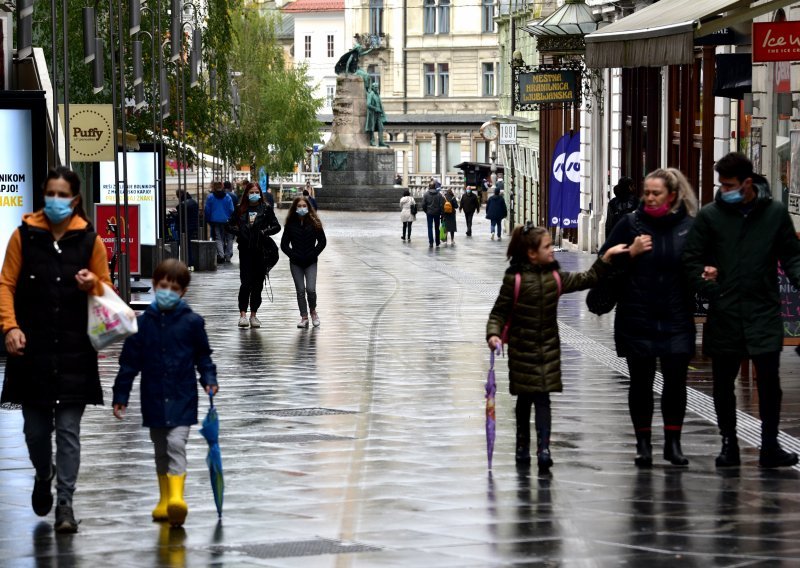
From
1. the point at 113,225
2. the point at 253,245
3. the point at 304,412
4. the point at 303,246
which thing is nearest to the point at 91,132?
the point at 253,245

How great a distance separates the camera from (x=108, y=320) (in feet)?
30.2

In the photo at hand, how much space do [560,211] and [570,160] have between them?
1.22m

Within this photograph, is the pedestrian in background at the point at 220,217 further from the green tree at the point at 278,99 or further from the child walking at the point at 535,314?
the green tree at the point at 278,99

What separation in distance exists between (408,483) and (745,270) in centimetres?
230

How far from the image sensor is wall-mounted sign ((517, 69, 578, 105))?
39.0 m

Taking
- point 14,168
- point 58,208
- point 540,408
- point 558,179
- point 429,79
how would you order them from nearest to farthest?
point 58,208, point 540,408, point 14,168, point 558,179, point 429,79

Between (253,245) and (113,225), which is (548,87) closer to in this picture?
(113,225)

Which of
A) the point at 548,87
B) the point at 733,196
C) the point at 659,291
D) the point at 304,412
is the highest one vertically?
the point at 548,87

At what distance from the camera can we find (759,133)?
24625 mm

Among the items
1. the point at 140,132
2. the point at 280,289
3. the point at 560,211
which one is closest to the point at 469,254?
the point at 560,211

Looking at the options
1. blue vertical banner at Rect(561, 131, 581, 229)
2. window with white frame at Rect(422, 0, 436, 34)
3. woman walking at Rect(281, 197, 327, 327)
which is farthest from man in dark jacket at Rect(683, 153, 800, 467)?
window with white frame at Rect(422, 0, 436, 34)

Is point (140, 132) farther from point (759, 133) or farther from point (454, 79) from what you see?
point (454, 79)

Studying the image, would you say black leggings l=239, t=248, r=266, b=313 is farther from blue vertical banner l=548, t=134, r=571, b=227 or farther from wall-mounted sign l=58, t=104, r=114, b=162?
blue vertical banner l=548, t=134, r=571, b=227

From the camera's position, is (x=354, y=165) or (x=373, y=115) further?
(x=373, y=115)
